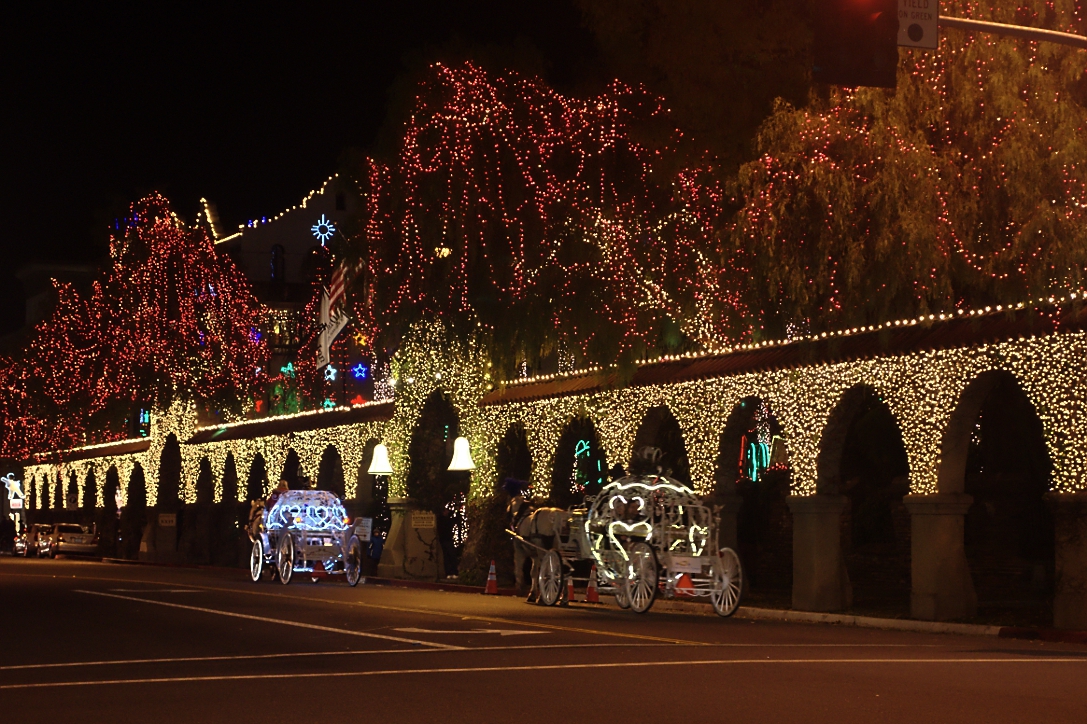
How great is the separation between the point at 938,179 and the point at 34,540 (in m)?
48.0

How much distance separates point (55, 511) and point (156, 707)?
70615 millimetres

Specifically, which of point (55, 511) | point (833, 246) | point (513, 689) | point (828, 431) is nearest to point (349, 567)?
point (828, 431)

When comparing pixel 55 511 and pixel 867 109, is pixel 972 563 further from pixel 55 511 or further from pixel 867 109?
pixel 55 511

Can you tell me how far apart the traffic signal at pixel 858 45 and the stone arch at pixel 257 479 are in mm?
40857

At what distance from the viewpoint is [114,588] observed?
29719mm

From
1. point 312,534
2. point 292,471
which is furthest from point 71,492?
point 312,534

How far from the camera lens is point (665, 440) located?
37.8m

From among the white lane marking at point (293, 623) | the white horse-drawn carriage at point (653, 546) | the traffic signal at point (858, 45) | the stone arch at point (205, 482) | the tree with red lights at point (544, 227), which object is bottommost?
the white lane marking at point (293, 623)

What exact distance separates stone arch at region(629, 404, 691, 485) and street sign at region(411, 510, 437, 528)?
5538 millimetres

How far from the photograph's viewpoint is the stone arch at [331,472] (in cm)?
4609

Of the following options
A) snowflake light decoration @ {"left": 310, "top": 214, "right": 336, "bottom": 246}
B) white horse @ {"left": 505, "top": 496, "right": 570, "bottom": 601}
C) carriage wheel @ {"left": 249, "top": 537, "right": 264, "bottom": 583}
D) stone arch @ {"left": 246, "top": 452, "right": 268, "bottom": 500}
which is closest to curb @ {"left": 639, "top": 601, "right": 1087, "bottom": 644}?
white horse @ {"left": 505, "top": 496, "right": 570, "bottom": 601}

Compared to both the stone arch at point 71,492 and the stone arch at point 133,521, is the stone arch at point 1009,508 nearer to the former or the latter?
the stone arch at point 133,521

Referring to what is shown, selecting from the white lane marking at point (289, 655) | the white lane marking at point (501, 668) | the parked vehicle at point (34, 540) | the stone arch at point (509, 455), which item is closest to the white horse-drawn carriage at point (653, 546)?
the white lane marking at point (289, 655)

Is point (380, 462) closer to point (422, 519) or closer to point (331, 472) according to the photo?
point (422, 519)
